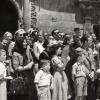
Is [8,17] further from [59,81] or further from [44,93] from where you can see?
[44,93]

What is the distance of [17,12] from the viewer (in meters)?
15.3

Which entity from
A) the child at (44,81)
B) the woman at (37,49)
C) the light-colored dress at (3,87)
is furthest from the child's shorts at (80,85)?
the light-colored dress at (3,87)

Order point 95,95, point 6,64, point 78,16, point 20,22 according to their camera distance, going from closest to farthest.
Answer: point 6,64
point 95,95
point 20,22
point 78,16

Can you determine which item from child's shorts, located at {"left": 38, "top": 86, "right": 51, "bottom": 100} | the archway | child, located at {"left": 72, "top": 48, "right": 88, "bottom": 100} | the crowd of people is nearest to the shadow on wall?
the archway

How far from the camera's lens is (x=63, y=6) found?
15.9 m

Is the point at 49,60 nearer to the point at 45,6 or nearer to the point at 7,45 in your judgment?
the point at 7,45

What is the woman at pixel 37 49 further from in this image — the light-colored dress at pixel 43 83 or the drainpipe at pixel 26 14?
the drainpipe at pixel 26 14

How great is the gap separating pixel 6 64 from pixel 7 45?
1.69 ft

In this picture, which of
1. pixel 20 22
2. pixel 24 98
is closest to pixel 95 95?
pixel 24 98

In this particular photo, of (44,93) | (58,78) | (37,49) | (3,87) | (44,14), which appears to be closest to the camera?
(3,87)

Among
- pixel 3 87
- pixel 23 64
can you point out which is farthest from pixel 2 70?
pixel 23 64

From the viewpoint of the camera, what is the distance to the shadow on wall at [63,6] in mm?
15541

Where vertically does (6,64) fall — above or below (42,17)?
below

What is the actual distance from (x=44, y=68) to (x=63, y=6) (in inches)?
240
